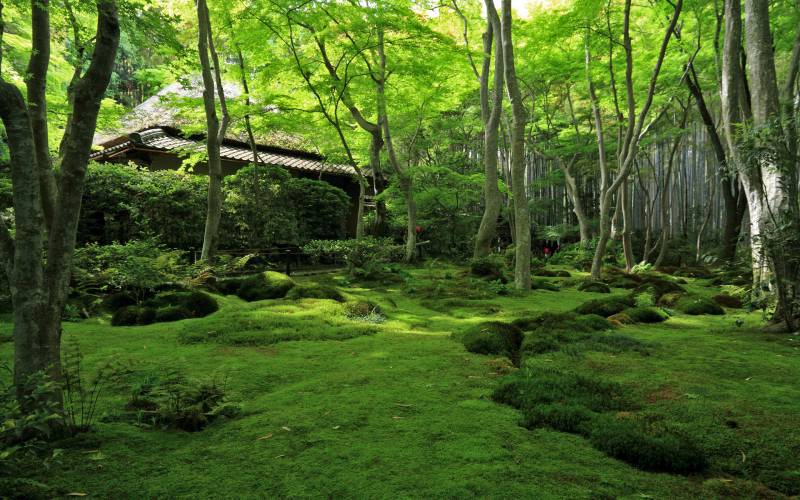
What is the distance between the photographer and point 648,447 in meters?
2.49

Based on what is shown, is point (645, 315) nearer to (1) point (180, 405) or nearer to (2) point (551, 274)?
(1) point (180, 405)

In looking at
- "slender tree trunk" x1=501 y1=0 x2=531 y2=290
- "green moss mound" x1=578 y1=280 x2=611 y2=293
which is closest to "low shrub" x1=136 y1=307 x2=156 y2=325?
"slender tree trunk" x1=501 y1=0 x2=531 y2=290

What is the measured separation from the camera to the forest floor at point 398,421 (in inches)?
87.0

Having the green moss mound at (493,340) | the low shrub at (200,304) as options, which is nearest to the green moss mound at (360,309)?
the green moss mound at (493,340)

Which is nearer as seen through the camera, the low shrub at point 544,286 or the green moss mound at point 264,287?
the green moss mound at point 264,287

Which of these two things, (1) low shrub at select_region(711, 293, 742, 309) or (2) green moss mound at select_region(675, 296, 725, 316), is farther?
(1) low shrub at select_region(711, 293, 742, 309)

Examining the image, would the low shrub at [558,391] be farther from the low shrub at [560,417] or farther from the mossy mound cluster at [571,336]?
the mossy mound cluster at [571,336]

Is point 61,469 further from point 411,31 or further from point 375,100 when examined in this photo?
point 375,100

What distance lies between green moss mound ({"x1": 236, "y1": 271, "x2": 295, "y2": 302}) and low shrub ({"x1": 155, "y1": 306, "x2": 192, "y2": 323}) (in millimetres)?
1450

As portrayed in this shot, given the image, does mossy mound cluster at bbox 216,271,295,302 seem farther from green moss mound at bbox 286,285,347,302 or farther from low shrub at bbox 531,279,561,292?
low shrub at bbox 531,279,561,292

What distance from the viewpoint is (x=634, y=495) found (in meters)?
2.12

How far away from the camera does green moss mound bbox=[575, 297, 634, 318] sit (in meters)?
6.89

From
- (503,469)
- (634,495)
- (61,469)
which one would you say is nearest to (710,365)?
(634,495)

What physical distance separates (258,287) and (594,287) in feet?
23.7
